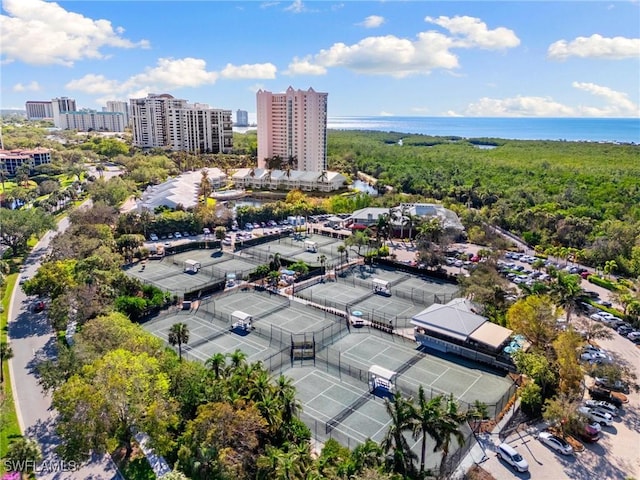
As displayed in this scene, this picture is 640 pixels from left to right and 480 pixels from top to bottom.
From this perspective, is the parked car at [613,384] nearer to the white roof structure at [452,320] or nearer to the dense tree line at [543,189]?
the white roof structure at [452,320]

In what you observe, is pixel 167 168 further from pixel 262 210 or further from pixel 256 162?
pixel 262 210

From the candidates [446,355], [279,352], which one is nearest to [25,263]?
[279,352]

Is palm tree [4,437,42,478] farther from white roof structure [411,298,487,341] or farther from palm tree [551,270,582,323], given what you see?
palm tree [551,270,582,323]

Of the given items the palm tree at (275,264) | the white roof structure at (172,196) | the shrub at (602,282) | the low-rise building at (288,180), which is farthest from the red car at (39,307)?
the low-rise building at (288,180)

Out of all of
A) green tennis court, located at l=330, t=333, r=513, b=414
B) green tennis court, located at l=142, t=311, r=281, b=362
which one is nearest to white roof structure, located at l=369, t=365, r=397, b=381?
green tennis court, located at l=330, t=333, r=513, b=414

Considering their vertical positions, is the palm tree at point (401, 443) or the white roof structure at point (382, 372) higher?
the palm tree at point (401, 443)
